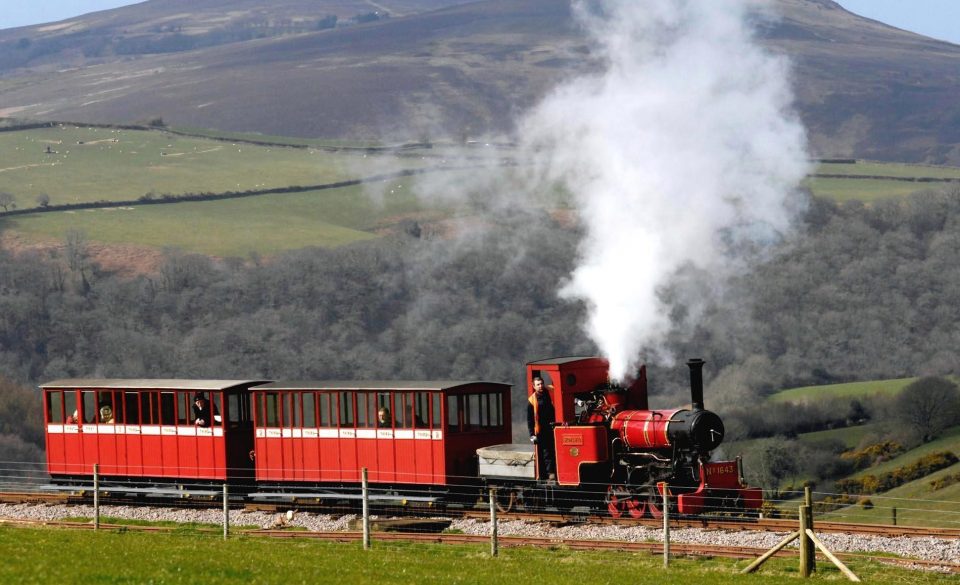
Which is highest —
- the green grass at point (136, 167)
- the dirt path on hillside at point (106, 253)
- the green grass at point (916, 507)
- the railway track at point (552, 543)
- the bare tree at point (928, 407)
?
the green grass at point (136, 167)

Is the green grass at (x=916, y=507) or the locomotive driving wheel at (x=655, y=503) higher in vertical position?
the locomotive driving wheel at (x=655, y=503)

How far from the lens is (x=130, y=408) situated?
35.4 metres

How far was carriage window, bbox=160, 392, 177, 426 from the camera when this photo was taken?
34.7 meters

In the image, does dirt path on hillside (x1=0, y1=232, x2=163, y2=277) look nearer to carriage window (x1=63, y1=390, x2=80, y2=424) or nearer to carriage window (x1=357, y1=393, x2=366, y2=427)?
carriage window (x1=63, y1=390, x2=80, y2=424)

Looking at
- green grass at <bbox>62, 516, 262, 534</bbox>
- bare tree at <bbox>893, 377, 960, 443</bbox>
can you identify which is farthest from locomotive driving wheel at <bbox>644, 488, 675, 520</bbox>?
bare tree at <bbox>893, 377, 960, 443</bbox>

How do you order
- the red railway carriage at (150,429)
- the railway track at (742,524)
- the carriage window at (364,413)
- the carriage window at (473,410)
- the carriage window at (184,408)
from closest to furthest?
1. the railway track at (742,524)
2. the carriage window at (473,410)
3. the carriage window at (364,413)
4. the red railway carriage at (150,429)
5. the carriage window at (184,408)

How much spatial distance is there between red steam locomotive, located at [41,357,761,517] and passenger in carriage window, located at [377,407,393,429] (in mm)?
23

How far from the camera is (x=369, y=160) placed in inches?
7844

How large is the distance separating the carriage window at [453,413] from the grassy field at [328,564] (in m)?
7.03

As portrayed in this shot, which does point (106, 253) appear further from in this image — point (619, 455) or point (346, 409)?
point (619, 455)

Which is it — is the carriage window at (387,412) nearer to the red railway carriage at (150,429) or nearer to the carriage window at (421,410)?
the carriage window at (421,410)

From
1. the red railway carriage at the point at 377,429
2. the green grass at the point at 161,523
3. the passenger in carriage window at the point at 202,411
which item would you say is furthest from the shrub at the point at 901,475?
the green grass at the point at 161,523

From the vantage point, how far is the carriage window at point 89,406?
36.0 metres

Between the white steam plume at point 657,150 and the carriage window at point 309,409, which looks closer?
the carriage window at point 309,409
